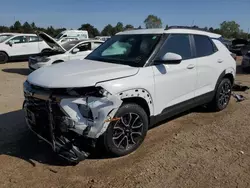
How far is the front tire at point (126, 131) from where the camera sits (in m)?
3.81

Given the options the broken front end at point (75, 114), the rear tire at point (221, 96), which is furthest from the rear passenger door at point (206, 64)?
the broken front end at point (75, 114)

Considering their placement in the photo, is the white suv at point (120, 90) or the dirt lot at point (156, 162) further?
the white suv at point (120, 90)

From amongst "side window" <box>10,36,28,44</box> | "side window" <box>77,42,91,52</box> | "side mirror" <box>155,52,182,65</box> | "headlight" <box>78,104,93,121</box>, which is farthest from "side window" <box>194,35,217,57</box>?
"side window" <box>10,36,28,44</box>

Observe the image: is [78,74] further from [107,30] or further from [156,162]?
[107,30]

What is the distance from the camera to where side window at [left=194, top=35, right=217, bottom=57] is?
5316 mm

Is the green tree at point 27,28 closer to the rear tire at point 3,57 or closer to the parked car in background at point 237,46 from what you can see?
the rear tire at point 3,57

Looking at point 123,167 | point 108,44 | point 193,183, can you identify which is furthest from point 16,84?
point 193,183

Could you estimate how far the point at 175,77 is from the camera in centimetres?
463

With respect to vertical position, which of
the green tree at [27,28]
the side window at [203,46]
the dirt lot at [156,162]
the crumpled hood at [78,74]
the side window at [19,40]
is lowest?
the dirt lot at [156,162]

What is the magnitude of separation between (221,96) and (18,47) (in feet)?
42.8

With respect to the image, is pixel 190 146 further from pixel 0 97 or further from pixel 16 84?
pixel 16 84

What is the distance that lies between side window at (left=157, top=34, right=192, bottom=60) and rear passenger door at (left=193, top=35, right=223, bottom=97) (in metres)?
0.24

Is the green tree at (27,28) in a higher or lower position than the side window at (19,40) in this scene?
higher

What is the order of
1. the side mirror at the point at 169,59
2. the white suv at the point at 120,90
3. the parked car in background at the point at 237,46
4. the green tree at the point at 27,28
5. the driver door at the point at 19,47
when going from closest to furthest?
the white suv at the point at 120,90, the side mirror at the point at 169,59, the driver door at the point at 19,47, the parked car in background at the point at 237,46, the green tree at the point at 27,28
